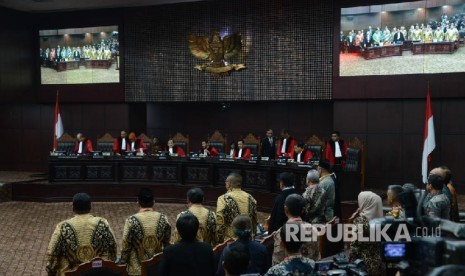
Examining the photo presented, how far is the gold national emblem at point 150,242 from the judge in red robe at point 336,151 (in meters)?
7.71

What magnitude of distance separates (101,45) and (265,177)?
728cm

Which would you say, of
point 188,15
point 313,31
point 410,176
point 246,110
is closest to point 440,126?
point 410,176

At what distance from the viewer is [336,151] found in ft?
37.3

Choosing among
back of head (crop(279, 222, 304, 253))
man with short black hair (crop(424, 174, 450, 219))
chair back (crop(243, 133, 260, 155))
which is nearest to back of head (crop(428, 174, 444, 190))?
man with short black hair (crop(424, 174, 450, 219))

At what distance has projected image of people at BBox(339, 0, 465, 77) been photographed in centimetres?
1088

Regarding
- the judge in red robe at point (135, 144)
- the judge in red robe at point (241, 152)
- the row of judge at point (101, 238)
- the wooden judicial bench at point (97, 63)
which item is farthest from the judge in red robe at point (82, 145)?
the row of judge at point (101, 238)

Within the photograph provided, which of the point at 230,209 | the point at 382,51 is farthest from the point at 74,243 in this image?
the point at 382,51

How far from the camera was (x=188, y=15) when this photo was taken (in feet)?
46.2

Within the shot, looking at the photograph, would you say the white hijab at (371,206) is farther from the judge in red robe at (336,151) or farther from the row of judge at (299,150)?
the judge in red robe at (336,151)

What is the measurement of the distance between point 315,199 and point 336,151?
625 cm

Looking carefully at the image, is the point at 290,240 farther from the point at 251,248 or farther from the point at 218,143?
the point at 218,143

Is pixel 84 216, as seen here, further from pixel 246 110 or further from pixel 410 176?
pixel 246 110

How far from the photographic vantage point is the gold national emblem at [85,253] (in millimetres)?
4027

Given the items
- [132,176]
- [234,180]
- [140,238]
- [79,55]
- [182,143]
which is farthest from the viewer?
[79,55]
